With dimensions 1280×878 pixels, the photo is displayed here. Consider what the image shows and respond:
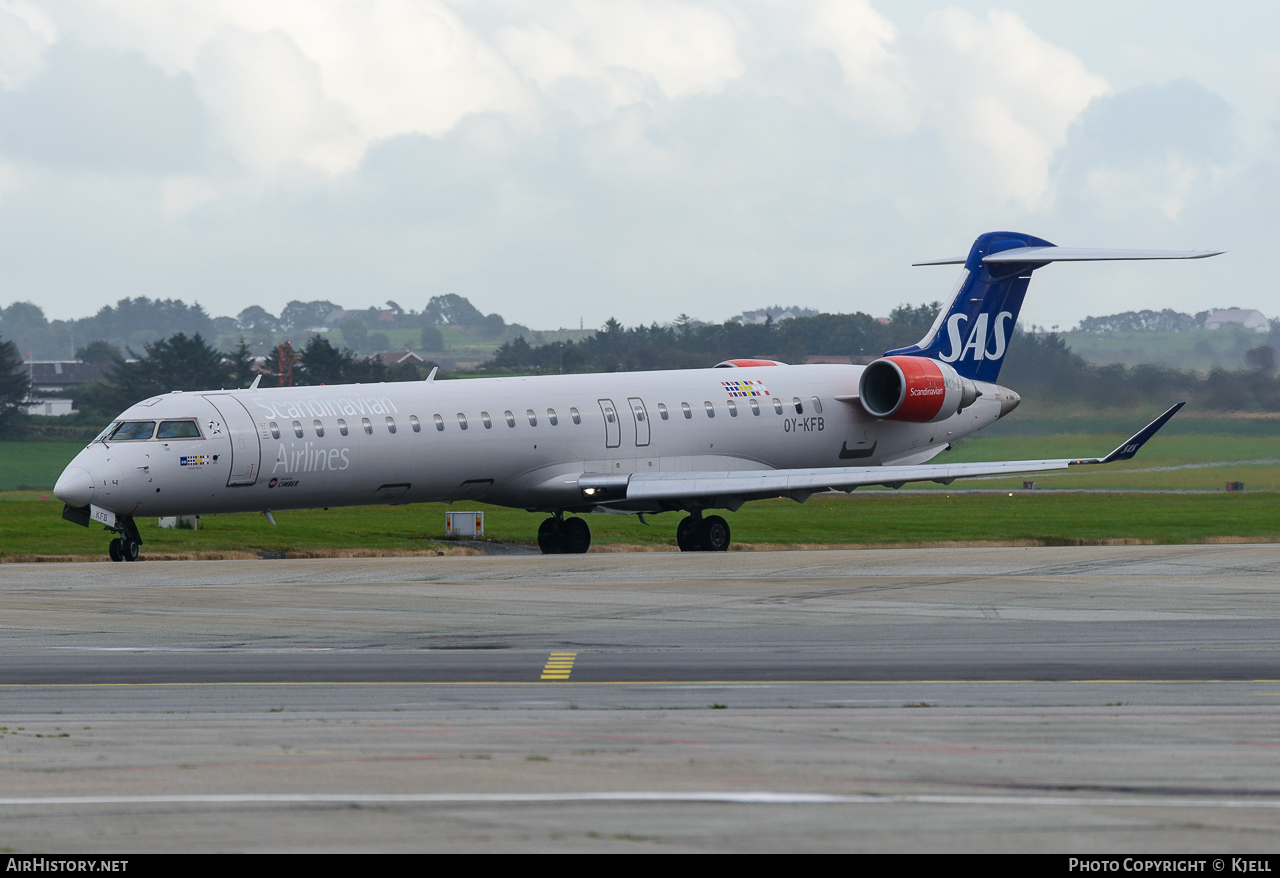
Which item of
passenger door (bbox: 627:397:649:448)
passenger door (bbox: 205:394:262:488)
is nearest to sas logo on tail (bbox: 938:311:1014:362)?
passenger door (bbox: 627:397:649:448)

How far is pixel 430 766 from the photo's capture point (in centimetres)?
1022

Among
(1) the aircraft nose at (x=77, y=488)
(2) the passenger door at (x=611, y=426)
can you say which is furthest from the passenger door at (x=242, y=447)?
(2) the passenger door at (x=611, y=426)

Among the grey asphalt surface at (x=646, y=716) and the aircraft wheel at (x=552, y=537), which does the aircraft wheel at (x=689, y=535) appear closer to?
the aircraft wheel at (x=552, y=537)

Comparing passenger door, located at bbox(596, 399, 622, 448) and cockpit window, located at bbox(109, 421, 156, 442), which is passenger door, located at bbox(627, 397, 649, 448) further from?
cockpit window, located at bbox(109, 421, 156, 442)

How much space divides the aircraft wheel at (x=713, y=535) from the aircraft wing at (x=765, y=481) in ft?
4.20

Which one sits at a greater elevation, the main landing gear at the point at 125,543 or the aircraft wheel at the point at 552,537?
the main landing gear at the point at 125,543

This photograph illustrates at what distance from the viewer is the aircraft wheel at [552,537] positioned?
3547cm

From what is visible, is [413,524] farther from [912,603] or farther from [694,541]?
[912,603]

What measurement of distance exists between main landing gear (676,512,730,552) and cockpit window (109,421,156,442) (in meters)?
11.6

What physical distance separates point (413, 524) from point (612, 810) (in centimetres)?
3887

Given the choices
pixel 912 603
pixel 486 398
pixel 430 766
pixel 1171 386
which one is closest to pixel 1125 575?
pixel 912 603

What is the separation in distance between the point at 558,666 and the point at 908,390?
22.2m

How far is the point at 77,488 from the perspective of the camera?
2738 centimetres

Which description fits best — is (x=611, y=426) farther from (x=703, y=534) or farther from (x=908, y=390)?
(x=908, y=390)
